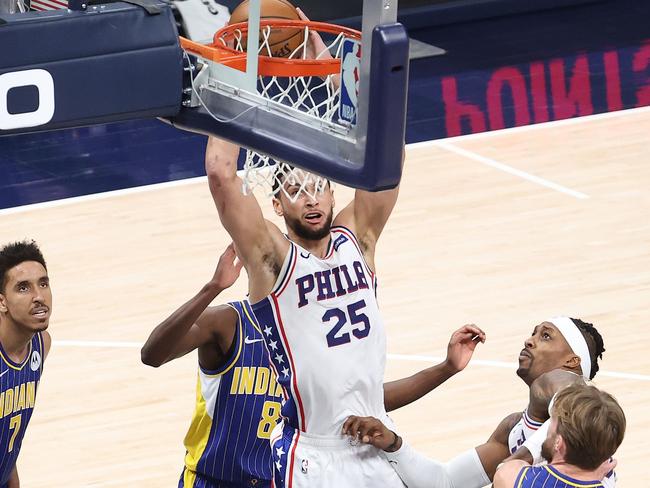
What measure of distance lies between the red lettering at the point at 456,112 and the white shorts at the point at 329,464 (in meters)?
7.18

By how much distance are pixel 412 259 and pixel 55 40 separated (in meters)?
6.05

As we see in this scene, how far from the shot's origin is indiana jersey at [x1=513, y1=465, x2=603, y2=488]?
413cm

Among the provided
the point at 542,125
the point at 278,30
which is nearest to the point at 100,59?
the point at 278,30

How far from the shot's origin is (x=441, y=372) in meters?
4.94

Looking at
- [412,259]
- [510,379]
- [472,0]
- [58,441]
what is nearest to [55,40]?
[58,441]

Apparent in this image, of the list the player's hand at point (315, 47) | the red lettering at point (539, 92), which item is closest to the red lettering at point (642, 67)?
the red lettering at point (539, 92)

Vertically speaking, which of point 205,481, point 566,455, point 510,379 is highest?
point 566,455

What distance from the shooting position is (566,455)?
412 centimetres

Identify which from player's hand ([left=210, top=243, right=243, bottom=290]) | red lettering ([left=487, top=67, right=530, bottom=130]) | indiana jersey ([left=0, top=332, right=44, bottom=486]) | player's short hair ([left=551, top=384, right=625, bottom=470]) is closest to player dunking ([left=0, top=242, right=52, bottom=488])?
indiana jersey ([left=0, top=332, right=44, bottom=486])

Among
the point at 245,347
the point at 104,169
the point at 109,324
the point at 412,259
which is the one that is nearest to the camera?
the point at 245,347

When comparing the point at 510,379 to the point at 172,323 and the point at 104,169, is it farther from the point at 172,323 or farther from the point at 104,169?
the point at 104,169

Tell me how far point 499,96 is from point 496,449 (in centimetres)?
791

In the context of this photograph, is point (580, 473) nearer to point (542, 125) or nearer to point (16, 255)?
point (16, 255)

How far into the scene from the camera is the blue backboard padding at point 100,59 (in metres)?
3.46
